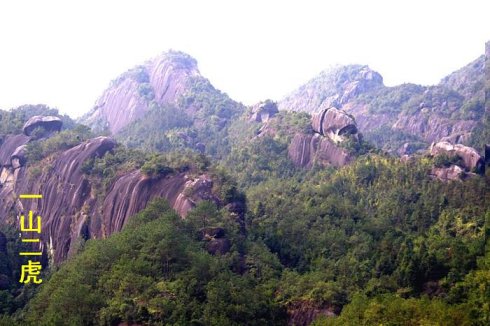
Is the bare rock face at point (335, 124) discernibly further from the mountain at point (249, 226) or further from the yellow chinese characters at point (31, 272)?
the yellow chinese characters at point (31, 272)

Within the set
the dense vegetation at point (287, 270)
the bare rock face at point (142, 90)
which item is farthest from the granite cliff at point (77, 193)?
the bare rock face at point (142, 90)

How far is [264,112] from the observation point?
61.7 m

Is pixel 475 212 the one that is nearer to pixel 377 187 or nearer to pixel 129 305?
pixel 377 187

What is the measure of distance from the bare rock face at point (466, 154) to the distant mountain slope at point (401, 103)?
1878cm

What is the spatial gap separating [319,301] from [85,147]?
21.6 m

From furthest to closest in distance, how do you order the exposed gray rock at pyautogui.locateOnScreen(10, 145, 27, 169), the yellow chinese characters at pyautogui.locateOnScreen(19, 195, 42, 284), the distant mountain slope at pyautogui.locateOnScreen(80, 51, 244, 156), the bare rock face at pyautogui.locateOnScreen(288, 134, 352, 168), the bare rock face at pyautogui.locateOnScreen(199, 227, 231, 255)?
the distant mountain slope at pyautogui.locateOnScreen(80, 51, 244, 156), the bare rock face at pyautogui.locateOnScreen(288, 134, 352, 168), the exposed gray rock at pyautogui.locateOnScreen(10, 145, 27, 169), the yellow chinese characters at pyautogui.locateOnScreen(19, 195, 42, 284), the bare rock face at pyautogui.locateOnScreen(199, 227, 231, 255)

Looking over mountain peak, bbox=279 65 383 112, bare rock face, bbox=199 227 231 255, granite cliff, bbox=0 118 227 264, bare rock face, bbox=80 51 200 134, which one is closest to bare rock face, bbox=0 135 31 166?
granite cliff, bbox=0 118 227 264

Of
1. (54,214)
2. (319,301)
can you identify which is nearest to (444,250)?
(319,301)

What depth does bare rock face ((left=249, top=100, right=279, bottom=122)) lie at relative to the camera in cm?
6144

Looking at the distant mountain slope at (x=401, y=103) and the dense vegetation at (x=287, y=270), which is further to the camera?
the distant mountain slope at (x=401, y=103)

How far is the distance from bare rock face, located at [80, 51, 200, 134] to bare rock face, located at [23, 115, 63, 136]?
29.1 meters

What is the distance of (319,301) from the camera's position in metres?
24.2

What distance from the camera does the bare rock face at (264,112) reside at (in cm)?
6144

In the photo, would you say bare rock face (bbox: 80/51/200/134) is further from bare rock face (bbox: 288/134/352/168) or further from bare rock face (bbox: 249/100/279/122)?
bare rock face (bbox: 288/134/352/168)
